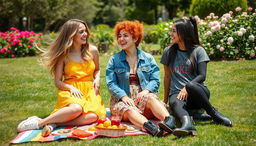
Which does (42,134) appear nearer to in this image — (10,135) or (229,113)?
(10,135)

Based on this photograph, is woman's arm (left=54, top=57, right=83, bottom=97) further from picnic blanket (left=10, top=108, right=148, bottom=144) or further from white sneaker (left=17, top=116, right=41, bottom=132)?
white sneaker (left=17, top=116, right=41, bottom=132)

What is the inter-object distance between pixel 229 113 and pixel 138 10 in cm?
4852

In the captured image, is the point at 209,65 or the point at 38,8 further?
the point at 38,8

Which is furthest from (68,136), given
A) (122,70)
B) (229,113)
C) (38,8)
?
(38,8)

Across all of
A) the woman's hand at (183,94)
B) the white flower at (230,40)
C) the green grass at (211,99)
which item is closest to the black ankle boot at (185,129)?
the green grass at (211,99)

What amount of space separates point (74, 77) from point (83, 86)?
205mm

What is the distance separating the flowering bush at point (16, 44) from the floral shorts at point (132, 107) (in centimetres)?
1021

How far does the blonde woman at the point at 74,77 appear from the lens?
13.4 feet

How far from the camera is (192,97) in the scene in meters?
4.05

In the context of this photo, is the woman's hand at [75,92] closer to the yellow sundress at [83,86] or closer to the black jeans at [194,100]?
the yellow sundress at [83,86]

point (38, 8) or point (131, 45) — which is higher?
point (38, 8)

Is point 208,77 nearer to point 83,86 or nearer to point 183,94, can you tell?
point 183,94

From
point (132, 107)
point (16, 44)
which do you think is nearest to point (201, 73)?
point (132, 107)

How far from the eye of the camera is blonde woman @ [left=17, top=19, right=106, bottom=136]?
4.08 meters
